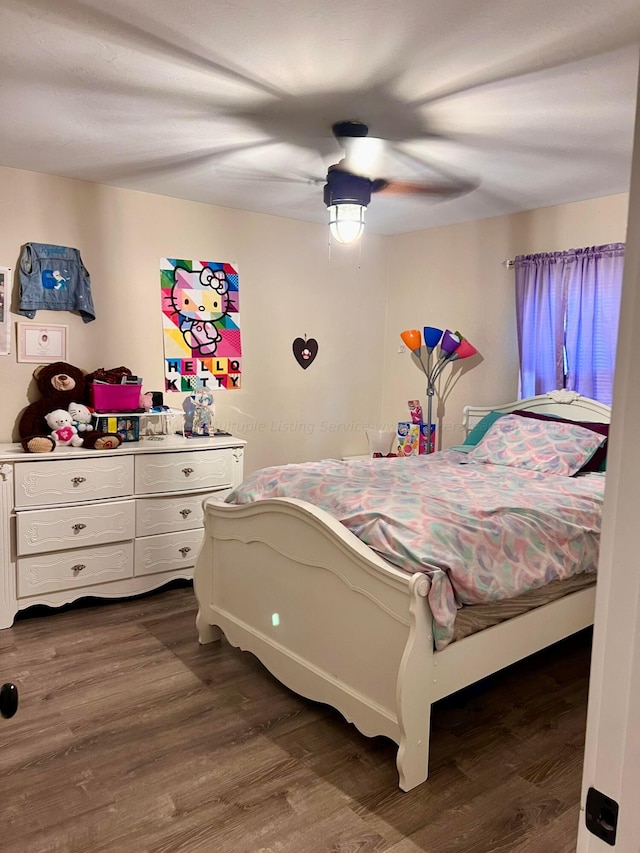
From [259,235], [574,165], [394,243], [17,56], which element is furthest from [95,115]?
[394,243]

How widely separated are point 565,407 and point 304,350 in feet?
6.08

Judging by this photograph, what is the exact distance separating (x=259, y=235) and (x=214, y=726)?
10.3 feet

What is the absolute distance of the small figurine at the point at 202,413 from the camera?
156 inches

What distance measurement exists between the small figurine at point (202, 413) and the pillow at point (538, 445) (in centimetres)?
162

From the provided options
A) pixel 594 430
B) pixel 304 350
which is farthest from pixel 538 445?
pixel 304 350

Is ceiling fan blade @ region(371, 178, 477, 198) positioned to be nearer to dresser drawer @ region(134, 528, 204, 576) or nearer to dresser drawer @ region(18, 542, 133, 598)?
dresser drawer @ region(134, 528, 204, 576)

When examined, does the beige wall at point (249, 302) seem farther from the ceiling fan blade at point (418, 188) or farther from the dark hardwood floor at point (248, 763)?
the dark hardwood floor at point (248, 763)

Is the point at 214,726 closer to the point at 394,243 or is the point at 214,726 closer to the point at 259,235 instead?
the point at 259,235

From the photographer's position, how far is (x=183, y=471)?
3604 millimetres

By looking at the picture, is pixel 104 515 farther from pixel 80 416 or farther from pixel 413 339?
pixel 413 339

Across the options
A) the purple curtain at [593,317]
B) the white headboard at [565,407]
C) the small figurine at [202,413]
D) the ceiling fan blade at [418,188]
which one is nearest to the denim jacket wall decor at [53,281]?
the small figurine at [202,413]

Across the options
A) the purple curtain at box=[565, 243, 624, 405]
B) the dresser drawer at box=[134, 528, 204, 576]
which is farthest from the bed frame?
the purple curtain at box=[565, 243, 624, 405]

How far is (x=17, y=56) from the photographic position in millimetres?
2066

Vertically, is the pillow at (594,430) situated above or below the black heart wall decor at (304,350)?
below
